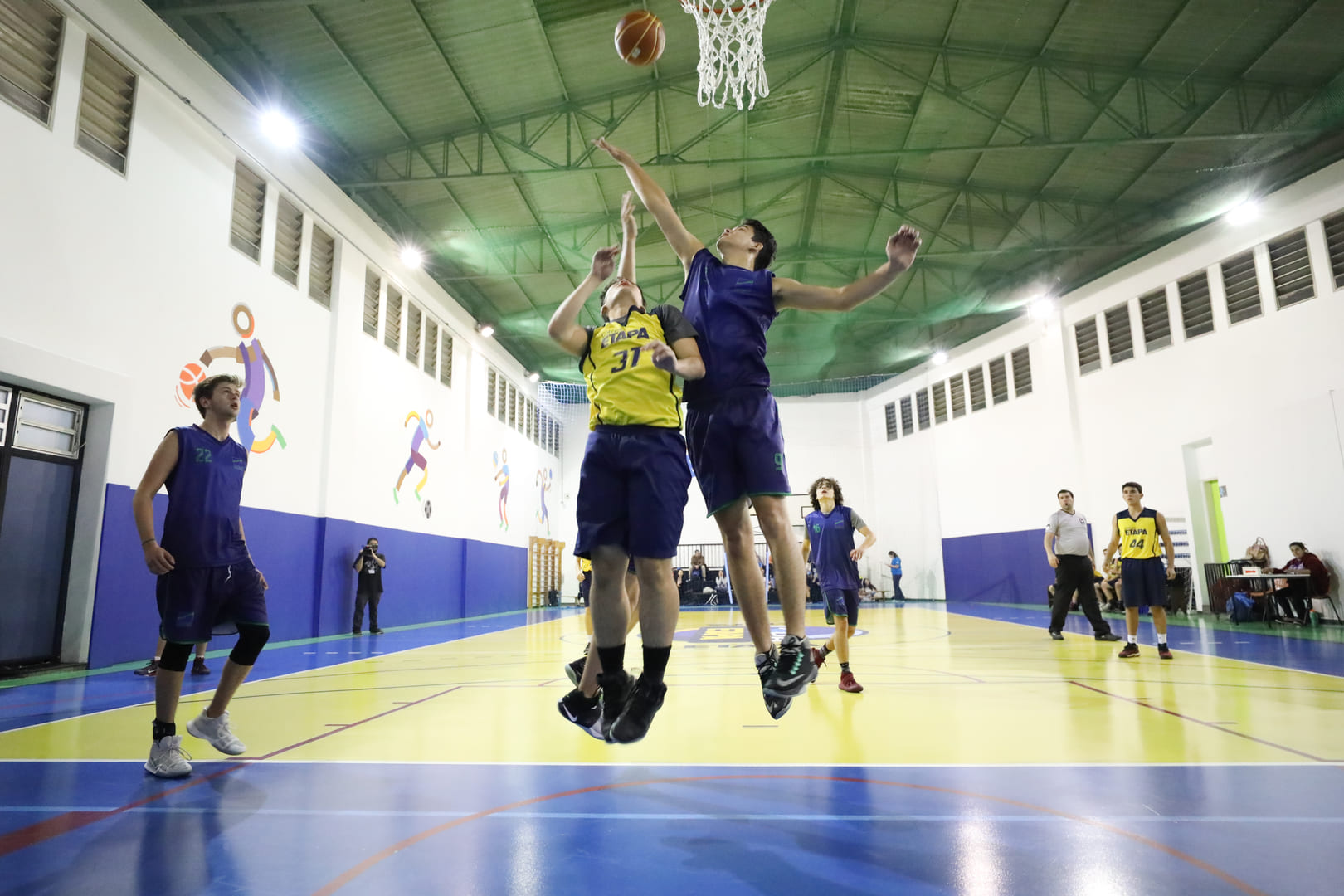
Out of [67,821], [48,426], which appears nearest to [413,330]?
[48,426]

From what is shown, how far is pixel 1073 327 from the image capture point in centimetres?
1738

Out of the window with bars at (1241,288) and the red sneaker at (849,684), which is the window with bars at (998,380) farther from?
the red sneaker at (849,684)

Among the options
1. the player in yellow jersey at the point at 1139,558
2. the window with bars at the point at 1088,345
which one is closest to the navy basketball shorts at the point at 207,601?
the player in yellow jersey at the point at 1139,558

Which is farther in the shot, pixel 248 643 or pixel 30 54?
pixel 30 54

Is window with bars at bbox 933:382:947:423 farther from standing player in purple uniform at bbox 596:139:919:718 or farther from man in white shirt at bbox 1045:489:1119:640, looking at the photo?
standing player in purple uniform at bbox 596:139:919:718

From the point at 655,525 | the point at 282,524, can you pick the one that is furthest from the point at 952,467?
the point at 655,525

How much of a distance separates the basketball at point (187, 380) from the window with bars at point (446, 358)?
7.59 m

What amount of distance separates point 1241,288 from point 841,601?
11802 mm

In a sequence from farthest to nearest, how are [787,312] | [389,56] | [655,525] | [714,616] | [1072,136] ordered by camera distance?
[787,312], [714,616], [1072,136], [389,56], [655,525]

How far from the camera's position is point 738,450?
307cm

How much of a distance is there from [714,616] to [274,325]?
10760mm

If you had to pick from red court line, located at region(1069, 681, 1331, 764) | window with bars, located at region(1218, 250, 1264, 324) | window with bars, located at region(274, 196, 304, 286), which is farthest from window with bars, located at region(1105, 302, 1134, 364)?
window with bars, located at region(274, 196, 304, 286)

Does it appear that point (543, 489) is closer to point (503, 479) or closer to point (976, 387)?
point (503, 479)

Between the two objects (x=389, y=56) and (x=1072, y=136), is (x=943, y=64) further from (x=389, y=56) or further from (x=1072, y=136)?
(x=389, y=56)
